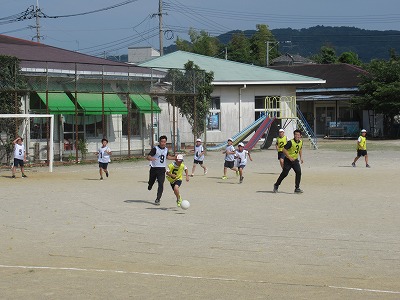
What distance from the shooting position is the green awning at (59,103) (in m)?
33.3

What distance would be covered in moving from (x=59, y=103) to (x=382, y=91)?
2575 centimetres

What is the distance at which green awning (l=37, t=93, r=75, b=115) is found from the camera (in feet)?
109

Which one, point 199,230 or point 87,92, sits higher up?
A: point 87,92

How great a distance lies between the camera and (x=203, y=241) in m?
14.0

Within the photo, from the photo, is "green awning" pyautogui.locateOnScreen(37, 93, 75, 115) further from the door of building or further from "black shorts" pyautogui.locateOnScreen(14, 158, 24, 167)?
the door of building

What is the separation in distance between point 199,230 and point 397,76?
136 feet

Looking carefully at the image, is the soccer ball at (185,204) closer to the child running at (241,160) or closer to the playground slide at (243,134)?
the child running at (241,160)

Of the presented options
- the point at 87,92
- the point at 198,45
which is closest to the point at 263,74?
the point at 87,92

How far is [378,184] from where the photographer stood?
2445 centimetres

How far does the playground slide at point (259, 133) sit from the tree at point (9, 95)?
13.2 m

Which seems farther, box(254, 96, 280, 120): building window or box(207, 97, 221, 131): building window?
box(254, 96, 280, 120): building window

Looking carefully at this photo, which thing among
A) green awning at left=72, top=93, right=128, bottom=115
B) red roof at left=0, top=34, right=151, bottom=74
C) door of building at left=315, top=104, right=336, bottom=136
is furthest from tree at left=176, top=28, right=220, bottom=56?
green awning at left=72, top=93, right=128, bottom=115

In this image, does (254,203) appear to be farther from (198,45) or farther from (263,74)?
(198,45)

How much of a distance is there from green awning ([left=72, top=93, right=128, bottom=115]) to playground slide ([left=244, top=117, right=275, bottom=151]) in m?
7.59
